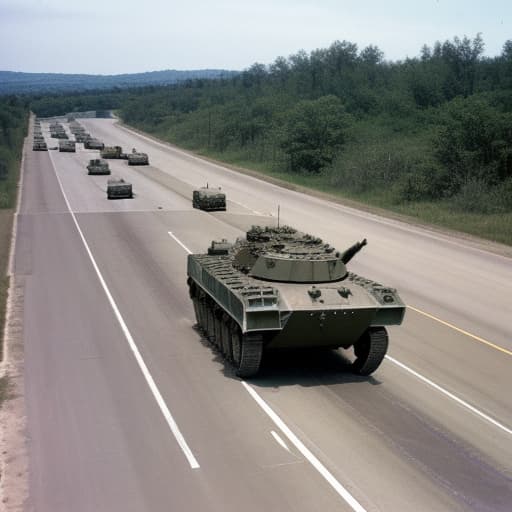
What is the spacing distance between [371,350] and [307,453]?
12.2ft

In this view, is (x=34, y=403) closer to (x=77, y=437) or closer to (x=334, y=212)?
(x=77, y=437)

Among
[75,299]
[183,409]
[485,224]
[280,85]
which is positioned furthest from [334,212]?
[280,85]

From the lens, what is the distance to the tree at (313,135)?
61469mm

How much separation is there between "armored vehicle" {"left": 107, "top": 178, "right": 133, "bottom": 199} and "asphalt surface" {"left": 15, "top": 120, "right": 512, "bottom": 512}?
54.2 feet

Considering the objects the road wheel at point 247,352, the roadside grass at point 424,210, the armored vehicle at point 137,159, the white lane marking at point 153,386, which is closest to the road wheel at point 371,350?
the road wheel at point 247,352

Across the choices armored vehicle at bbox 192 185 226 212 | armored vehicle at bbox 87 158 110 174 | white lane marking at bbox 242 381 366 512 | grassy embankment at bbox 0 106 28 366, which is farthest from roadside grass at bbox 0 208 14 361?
armored vehicle at bbox 87 158 110 174

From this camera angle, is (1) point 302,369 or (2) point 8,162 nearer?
(1) point 302,369

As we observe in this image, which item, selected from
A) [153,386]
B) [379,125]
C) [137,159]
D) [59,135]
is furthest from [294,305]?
[59,135]

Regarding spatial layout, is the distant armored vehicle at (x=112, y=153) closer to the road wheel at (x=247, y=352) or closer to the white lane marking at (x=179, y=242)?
the white lane marking at (x=179, y=242)

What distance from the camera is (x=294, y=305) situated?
1353cm

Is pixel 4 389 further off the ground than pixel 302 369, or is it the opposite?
pixel 302 369

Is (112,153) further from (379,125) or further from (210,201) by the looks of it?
(210,201)

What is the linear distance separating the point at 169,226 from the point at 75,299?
14.1 metres

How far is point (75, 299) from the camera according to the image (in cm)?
2042
